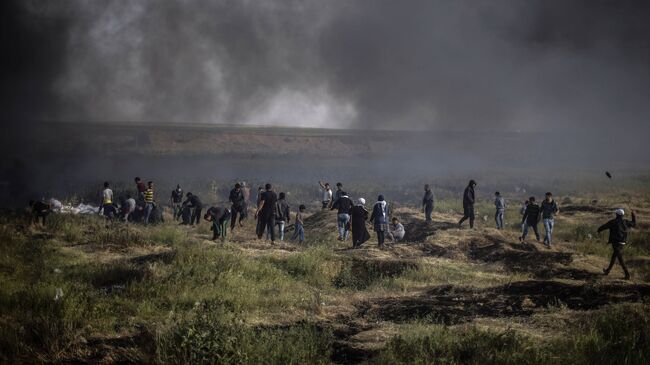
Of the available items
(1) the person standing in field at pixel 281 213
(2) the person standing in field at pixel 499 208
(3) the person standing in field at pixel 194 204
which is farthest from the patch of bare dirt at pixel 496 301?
(3) the person standing in field at pixel 194 204

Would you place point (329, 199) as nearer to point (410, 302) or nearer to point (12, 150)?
point (410, 302)

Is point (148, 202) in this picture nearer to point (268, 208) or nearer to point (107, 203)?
point (107, 203)

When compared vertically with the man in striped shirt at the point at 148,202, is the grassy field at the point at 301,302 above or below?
below

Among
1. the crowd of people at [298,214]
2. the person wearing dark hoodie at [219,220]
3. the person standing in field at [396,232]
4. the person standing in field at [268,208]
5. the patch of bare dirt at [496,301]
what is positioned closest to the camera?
the patch of bare dirt at [496,301]

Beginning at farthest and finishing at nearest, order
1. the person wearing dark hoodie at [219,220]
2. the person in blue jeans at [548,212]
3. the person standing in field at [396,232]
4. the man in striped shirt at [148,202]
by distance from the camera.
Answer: the man in striped shirt at [148,202], the person standing in field at [396,232], the person in blue jeans at [548,212], the person wearing dark hoodie at [219,220]

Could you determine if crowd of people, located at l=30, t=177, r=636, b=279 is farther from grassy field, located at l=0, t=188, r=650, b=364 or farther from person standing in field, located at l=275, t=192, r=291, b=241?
grassy field, located at l=0, t=188, r=650, b=364

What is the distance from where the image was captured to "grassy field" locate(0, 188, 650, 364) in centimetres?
683

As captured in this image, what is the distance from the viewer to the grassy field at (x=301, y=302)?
683 centimetres

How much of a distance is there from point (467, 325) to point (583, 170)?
5860 centimetres

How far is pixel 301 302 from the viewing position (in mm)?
9789

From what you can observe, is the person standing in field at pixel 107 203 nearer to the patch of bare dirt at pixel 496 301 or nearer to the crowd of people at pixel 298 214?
the crowd of people at pixel 298 214

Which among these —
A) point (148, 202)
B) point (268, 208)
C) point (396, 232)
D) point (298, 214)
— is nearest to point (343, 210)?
point (298, 214)

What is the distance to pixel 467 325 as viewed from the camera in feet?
27.1

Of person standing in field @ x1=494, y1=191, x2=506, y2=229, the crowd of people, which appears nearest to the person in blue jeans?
the crowd of people
